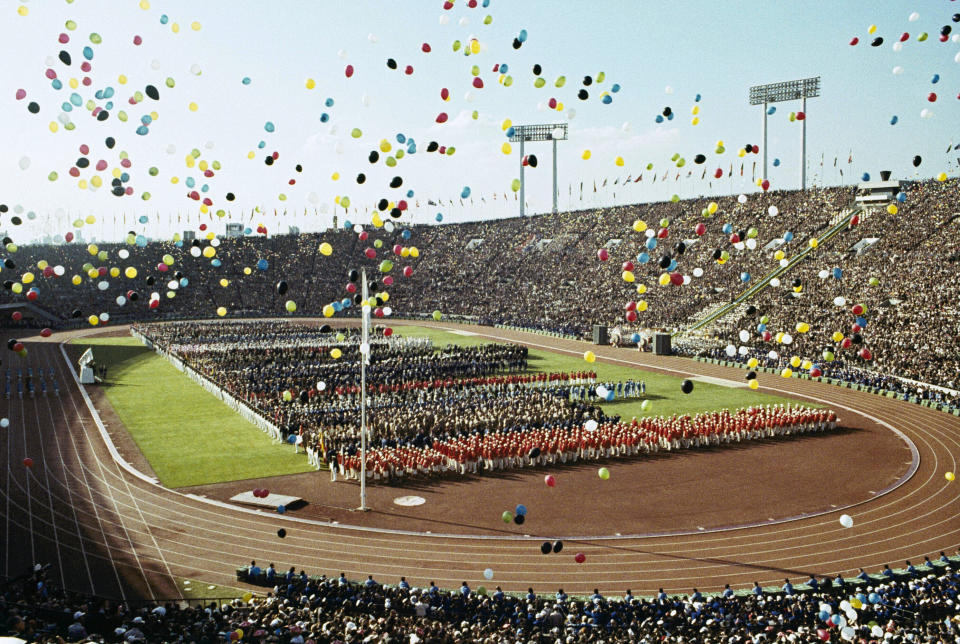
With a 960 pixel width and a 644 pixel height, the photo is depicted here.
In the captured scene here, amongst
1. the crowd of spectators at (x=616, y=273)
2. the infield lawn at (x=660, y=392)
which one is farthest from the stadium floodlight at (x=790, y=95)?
the infield lawn at (x=660, y=392)

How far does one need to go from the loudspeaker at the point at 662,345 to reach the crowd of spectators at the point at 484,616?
34130mm

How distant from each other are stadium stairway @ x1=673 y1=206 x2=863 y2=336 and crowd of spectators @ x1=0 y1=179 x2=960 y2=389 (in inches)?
32.5

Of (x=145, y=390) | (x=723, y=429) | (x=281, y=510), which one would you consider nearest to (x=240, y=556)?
(x=281, y=510)

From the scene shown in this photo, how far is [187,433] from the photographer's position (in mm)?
26766

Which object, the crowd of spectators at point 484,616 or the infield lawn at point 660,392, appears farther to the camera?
the infield lawn at point 660,392

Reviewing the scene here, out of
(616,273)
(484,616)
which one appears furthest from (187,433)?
(616,273)

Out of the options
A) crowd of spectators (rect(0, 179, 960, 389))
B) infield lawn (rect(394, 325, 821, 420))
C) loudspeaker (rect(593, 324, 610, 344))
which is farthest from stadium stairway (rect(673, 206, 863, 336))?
infield lawn (rect(394, 325, 821, 420))

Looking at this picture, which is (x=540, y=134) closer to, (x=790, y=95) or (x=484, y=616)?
(x=790, y=95)

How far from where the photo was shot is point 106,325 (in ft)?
223

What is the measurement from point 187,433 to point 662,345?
99.4ft

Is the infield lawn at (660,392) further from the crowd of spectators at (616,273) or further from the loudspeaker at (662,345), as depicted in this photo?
the crowd of spectators at (616,273)

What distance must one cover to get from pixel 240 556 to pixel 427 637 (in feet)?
20.9

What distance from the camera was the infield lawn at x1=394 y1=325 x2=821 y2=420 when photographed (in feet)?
103

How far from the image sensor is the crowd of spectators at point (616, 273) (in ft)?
144
